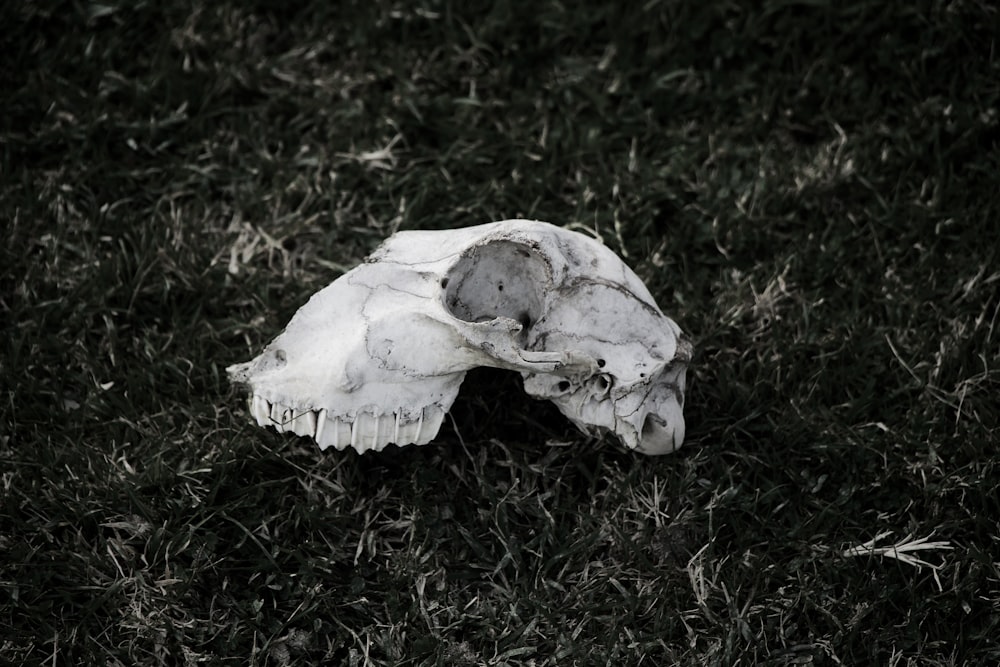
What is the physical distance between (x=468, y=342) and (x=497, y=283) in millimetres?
275

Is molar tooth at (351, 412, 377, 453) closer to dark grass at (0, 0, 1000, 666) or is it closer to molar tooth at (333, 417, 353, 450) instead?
molar tooth at (333, 417, 353, 450)

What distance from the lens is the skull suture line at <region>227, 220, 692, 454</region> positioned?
2730 millimetres

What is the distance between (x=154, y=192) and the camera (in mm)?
3766

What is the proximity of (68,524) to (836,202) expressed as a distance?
2.96m

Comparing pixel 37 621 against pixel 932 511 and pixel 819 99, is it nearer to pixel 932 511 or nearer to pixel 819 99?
pixel 932 511

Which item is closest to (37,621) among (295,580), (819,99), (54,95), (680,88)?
(295,580)

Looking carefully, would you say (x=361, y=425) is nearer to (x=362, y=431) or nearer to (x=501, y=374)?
(x=362, y=431)

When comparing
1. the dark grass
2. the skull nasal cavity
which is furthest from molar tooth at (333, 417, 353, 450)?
the skull nasal cavity

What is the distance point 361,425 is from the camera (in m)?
2.78

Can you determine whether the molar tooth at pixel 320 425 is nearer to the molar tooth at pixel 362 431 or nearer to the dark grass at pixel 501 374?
the molar tooth at pixel 362 431

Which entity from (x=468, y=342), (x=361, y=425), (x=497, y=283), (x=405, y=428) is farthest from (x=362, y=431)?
(x=497, y=283)

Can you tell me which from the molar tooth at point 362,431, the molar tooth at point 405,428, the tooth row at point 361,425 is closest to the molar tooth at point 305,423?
the tooth row at point 361,425

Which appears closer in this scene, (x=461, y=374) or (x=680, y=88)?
(x=461, y=374)

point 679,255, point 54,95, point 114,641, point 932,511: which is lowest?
point 114,641
